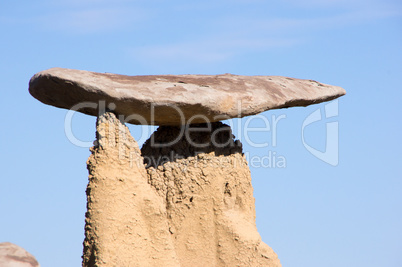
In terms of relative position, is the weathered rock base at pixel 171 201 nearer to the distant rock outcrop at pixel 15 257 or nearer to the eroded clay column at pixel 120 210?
the eroded clay column at pixel 120 210

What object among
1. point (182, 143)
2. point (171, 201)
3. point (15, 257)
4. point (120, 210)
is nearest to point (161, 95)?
point (182, 143)

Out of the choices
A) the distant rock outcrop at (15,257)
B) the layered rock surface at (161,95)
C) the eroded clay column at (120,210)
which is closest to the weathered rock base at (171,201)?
the eroded clay column at (120,210)

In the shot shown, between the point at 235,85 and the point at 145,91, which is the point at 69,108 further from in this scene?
the point at 235,85

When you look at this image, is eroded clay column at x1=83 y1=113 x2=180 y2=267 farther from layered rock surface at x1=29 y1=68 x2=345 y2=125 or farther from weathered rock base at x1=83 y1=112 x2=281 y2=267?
layered rock surface at x1=29 y1=68 x2=345 y2=125

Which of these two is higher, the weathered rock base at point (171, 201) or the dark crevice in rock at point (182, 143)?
the dark crevice in rock at point (182, 143)

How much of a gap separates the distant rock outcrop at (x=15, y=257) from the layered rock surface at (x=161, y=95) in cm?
204

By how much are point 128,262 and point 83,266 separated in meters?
0.59

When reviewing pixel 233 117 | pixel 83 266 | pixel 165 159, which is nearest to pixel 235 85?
pixel 233 117

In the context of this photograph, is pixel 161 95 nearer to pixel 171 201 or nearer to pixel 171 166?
pixel 171 166

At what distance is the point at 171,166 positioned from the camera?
1145cm

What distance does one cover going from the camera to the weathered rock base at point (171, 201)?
414 inches

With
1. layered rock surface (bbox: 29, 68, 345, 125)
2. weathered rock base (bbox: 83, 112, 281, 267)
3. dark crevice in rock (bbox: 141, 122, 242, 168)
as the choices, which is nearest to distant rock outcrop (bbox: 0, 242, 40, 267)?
weathered rock base (bbox: 83, 112, 281, 267)

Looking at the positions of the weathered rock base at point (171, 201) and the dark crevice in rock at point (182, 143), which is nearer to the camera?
the weathered rock base at point (171, 201)

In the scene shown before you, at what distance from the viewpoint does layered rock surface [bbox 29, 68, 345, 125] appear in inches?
408
